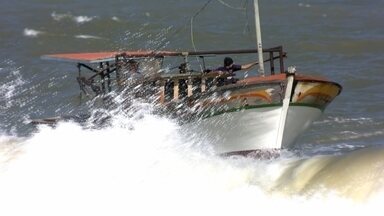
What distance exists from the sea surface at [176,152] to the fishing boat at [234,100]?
0.32 m

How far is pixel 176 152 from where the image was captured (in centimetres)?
1261

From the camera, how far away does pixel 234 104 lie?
12.4m

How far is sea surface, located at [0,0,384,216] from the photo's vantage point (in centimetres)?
1004

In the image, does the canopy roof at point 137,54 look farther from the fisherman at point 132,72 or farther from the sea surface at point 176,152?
the sea surface at point 176,152

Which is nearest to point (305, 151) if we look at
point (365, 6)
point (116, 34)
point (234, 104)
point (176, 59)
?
point (234, 104)

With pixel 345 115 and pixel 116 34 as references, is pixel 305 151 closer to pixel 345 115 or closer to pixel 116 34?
pixel 345 115

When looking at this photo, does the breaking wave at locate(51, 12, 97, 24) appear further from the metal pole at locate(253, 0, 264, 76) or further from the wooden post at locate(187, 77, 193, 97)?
the metal pole at locate(253, 0, 264, 76)

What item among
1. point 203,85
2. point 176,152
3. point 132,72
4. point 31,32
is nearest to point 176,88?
point 203,85

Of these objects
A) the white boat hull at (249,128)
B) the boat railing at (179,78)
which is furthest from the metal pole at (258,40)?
the white boat hull at (249,128)

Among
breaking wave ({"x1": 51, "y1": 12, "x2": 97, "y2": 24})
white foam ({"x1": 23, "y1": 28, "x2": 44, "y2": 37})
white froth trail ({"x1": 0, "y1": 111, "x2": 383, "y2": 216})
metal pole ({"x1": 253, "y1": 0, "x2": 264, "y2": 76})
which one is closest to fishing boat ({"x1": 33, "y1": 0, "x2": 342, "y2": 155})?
metal pole ({"x1": 253, "y1": 0, "x2": 264, "y2": 76})

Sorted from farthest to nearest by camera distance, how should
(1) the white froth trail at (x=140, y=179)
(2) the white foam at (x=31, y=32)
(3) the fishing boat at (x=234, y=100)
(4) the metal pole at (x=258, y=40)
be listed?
(2) the white foam at (x=31, y=32) < (4) the metal pole at (x=258, y=40) < (3) the fishing boat at (x=234, y=100) < (1) the white froth trail at (x=140, y=179)

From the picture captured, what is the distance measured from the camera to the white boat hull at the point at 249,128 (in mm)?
12500

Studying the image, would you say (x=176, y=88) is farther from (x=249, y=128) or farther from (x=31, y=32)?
(x=31, y=32)

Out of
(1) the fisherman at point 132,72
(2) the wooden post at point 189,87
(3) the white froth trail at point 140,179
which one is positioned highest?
(1) the fisherman at point 132,72
